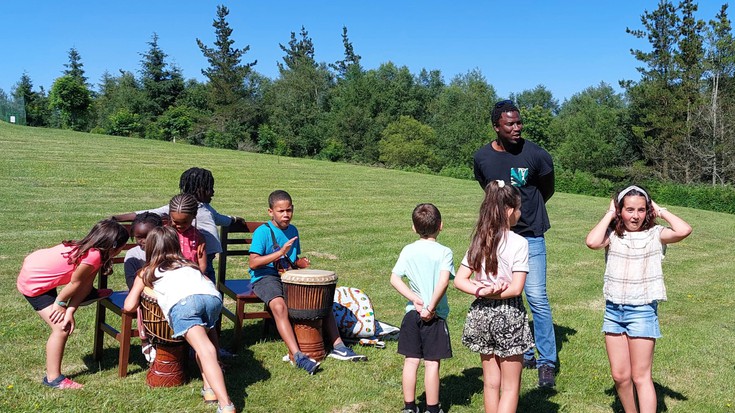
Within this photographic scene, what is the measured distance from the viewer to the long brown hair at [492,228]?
13.0ft

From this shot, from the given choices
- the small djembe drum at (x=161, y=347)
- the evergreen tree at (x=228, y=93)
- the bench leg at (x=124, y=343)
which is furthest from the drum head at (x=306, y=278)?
the evergreen tree at (x=228, y=93)

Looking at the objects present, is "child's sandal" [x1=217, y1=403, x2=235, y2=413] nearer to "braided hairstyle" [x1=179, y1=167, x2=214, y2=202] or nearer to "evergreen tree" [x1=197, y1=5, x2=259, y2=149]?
"braided hairstyle" [x1=179, y1=167, x2=214, y2=202]

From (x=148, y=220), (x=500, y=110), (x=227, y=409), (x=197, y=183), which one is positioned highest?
(x=500, y=110)

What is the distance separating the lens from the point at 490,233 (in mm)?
3982

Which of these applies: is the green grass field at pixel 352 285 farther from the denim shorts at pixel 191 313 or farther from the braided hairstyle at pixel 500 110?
the braided hairstyle at pixel 500 110

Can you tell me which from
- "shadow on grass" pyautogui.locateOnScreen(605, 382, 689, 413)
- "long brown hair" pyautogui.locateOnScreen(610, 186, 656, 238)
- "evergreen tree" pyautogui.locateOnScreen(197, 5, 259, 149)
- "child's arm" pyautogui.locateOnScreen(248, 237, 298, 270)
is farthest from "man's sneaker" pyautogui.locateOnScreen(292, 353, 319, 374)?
"evergreen tree" pyautogui.locateOnScreen(197, 5, 259, 149)

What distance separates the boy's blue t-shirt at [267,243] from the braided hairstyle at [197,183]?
0.59m

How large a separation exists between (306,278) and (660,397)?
3089mm

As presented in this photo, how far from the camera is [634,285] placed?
13.8 ft

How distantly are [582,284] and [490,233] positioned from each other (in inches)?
270

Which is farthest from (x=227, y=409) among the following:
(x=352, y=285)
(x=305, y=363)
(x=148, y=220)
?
(x=352, y=285)

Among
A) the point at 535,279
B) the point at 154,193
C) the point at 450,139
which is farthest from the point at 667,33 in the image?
the point at 535,279

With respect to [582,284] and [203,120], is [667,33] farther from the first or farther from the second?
[582,284]

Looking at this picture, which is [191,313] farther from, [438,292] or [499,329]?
[499,329]
